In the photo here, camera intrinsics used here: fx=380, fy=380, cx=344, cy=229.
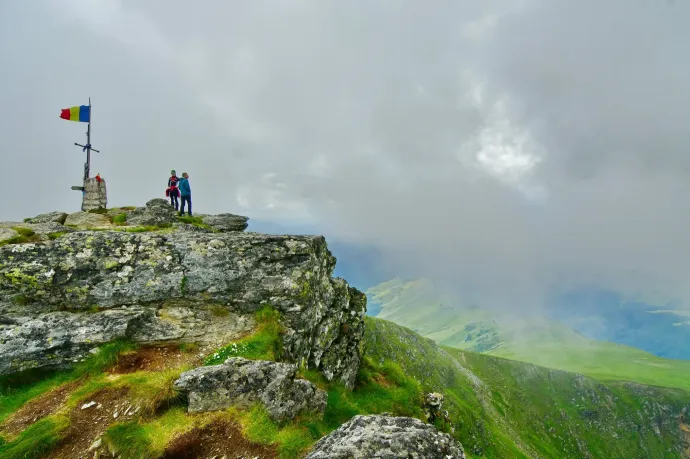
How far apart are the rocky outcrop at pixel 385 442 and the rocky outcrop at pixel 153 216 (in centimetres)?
3271

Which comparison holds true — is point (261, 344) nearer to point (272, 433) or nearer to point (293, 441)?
point (272, 433)

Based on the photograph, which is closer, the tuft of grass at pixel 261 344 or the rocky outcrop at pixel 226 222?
the tuft of grass at pixel 261 344

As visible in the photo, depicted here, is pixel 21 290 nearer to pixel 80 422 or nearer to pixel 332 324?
pixel 80 422

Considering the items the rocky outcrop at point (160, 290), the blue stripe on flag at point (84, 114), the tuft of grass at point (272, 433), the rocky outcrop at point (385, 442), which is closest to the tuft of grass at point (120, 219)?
the rocky outcrop at point (160, 290)

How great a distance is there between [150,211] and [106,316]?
2365 cm

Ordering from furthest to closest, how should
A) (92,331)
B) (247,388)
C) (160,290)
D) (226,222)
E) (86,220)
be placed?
(226,222) < (86,220) < (160,290) < (92,331) < (247,388)

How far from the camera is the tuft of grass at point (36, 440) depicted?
41.0 feet

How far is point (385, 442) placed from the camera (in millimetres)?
10984

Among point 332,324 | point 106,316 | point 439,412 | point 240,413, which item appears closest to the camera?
point 240,413

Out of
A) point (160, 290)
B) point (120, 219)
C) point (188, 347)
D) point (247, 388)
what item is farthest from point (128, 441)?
point (120, 219)

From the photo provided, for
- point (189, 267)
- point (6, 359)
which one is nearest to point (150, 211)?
point (189, 267)

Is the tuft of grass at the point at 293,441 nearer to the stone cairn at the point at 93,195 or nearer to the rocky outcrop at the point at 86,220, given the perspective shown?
the rocky outcrop at the point at 86,220

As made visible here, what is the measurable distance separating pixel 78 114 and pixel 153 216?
97.8 ft

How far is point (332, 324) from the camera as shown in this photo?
26.5 meters
